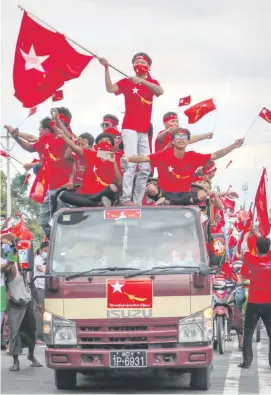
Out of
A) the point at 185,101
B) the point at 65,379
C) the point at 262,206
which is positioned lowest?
the point at 65,379

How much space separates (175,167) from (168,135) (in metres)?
1.66

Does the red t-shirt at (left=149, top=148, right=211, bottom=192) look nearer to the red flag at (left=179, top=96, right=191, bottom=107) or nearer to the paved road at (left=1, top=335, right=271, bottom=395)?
the paved road at (left=1, top=335, right=271, bottom=395)

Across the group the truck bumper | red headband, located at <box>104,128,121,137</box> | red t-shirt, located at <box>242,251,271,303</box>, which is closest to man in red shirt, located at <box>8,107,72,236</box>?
red headband, located at <box>104,128,121,137</box>

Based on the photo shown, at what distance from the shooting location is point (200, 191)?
561 inches

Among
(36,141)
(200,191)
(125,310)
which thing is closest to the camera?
(125,310)

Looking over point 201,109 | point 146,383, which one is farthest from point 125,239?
point 201,109

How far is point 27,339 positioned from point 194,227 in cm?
425

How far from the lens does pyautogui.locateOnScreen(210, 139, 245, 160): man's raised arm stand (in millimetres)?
14837

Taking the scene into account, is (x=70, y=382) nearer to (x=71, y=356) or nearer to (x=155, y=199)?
(x=71, y=356)

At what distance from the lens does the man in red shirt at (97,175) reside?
45.9 ft

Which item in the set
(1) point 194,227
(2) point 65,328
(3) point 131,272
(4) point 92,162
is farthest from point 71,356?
(4) point 92,162

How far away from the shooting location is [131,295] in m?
12.6

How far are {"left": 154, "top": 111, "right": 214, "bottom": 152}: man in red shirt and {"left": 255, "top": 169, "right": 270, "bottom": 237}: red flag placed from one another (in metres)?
1.83

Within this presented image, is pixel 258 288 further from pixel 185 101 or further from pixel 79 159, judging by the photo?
pixel 185 101
